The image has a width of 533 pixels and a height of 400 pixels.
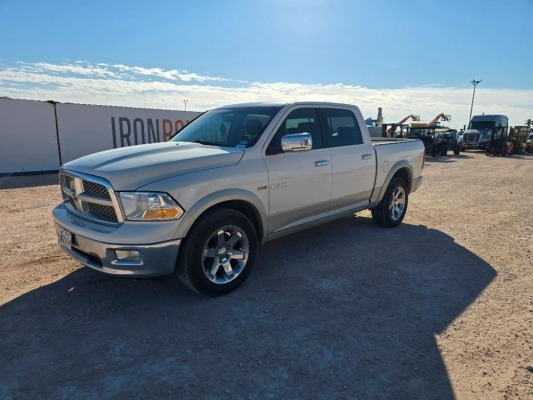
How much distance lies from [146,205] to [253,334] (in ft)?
4.62

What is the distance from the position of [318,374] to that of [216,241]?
1560 millimetres

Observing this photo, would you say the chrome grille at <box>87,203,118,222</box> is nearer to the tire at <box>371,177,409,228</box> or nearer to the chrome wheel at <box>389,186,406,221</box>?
the tire at <box>371,177,409,228</box>

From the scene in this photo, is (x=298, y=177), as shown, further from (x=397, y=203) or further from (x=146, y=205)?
(x=397, y=203)

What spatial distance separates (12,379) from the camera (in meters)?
2.46

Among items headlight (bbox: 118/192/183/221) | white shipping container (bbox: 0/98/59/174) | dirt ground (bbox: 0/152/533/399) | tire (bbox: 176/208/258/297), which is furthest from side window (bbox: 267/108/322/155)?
white shipping container (bbox: 0/98/59/174)

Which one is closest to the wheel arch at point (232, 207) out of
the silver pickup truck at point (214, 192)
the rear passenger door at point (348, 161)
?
the silver pickup truck at point (214, 192)

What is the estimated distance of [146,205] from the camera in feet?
9.99

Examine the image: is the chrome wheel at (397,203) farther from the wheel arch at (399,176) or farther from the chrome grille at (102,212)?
the chrome grille at (102,212)

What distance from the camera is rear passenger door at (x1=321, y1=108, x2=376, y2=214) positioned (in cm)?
473

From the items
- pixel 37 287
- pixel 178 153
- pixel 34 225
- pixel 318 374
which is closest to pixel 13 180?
pixel 34 225

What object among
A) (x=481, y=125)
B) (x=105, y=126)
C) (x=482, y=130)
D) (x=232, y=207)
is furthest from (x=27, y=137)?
(x=481, y=125)

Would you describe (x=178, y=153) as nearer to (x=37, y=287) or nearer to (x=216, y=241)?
(x=216, y=241)

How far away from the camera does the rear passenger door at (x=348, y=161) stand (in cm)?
473

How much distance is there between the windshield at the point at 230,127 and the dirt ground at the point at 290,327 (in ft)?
5.13
